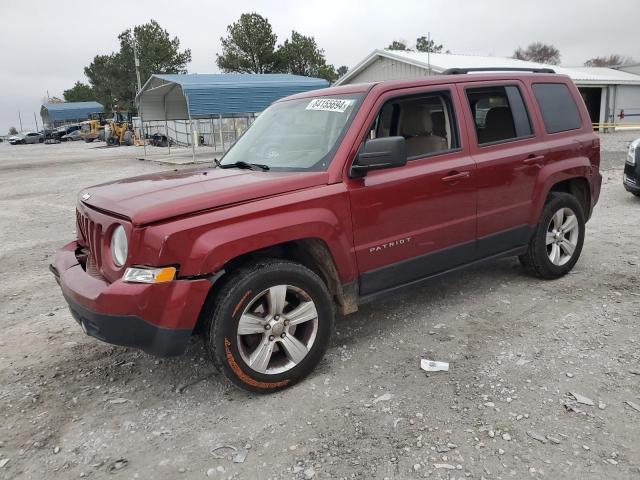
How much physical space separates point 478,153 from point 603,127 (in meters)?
29.7

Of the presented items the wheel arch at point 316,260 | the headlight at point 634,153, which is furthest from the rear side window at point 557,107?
the headlight at point 634,153

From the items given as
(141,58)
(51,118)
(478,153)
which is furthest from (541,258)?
(51,118)

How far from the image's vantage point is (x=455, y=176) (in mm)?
3846

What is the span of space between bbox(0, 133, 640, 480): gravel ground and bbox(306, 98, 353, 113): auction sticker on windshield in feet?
5.59

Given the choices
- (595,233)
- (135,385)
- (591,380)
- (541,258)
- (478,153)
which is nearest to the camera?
(591,380)

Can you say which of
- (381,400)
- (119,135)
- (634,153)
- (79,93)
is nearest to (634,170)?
(634,153)

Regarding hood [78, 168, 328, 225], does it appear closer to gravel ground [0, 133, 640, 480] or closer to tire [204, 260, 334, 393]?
tire [204, 260, 334, 393]

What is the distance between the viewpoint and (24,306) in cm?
488

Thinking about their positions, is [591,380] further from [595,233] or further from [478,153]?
[595,233]

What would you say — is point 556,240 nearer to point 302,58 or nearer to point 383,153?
point 383,153

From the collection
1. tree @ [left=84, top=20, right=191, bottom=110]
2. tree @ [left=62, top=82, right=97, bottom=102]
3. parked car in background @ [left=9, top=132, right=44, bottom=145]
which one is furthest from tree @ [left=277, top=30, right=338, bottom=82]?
tree @ [left=62, top=82, right=97, bottom=102]

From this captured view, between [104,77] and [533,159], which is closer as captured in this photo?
[533,159]

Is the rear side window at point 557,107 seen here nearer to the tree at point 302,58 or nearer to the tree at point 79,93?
the tree at point 302,58

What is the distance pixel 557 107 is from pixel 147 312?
4.01 metres
